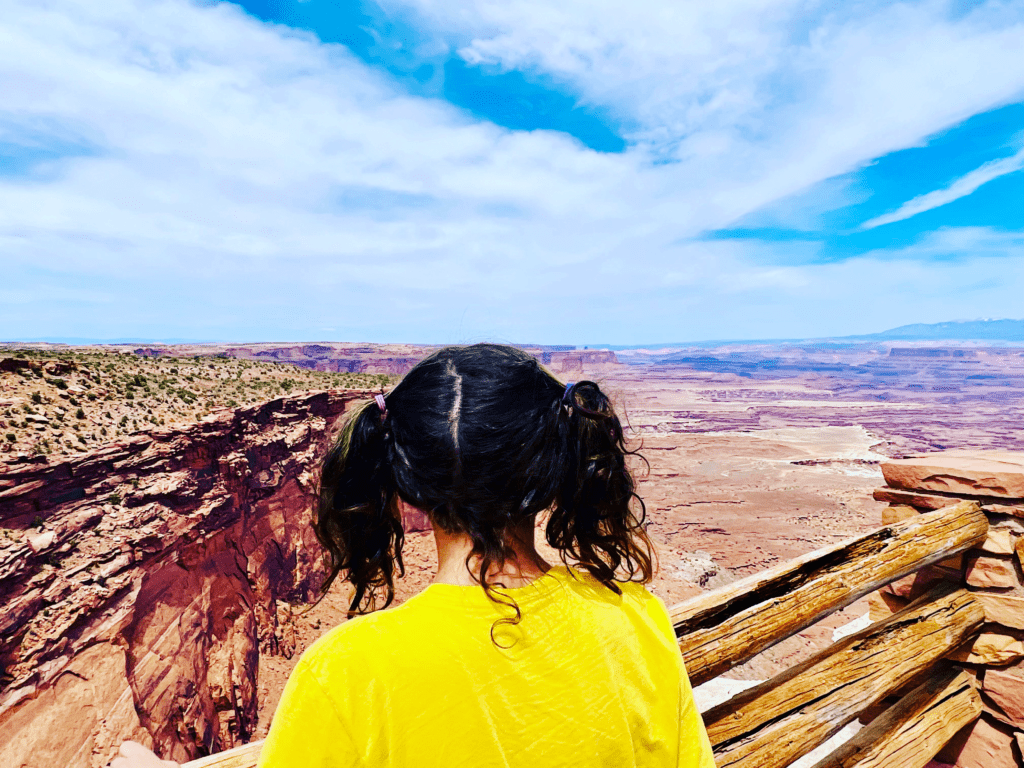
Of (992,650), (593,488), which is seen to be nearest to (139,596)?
(593,488)

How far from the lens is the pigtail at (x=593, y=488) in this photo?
127cm

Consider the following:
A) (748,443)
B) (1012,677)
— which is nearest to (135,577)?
(1012,677)

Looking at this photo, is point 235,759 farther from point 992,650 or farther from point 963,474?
point 992,650

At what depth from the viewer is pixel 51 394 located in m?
11.4

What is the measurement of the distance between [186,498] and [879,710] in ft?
40.8

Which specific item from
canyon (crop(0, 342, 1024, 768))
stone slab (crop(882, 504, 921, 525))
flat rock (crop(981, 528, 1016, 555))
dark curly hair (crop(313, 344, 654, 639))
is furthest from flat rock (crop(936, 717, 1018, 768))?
dark curly hair (crop(313, 344, 654, 639))

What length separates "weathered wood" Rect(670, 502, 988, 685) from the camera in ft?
6.69

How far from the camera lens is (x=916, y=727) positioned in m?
2.80

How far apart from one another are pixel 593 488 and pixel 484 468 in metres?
0.36

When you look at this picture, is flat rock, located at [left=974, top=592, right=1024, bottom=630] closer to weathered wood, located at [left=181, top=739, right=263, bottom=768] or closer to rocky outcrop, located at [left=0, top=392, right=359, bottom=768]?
weathered wood, located at [left=181, top=739, right=263, bottom=768]

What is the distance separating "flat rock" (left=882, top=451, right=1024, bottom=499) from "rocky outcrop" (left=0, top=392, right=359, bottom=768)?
524 centimetres

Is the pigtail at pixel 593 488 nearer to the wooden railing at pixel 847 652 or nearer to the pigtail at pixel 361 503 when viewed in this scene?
the pigtail at pixel 361 503

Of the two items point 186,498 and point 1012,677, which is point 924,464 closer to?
point 1012,677

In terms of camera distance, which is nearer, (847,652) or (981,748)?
(847,652)
